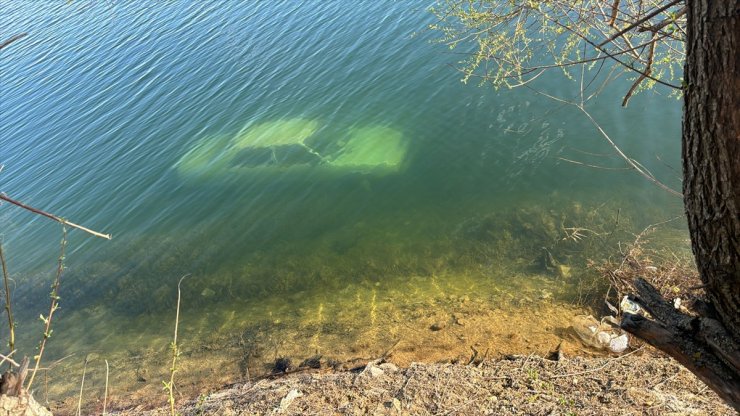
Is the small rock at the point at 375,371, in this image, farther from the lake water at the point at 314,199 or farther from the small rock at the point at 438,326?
the small rock at the point at 438,326

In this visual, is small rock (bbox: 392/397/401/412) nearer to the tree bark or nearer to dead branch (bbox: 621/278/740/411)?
dead branch (bbox: 621/278/740/411)

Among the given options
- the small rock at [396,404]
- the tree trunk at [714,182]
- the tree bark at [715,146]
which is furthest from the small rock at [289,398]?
the tree bark at [715,146]

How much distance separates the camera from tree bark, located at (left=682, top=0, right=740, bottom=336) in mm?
2119

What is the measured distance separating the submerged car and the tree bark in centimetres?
888

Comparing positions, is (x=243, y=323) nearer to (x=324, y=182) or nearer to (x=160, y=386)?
(x=160, y=386)

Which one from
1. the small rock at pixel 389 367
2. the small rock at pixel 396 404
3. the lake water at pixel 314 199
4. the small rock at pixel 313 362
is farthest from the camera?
the lake water at pixel 314 199

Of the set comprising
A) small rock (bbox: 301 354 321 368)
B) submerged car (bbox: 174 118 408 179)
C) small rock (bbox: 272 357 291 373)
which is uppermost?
submerged car (bbox: 174 118 408 179)

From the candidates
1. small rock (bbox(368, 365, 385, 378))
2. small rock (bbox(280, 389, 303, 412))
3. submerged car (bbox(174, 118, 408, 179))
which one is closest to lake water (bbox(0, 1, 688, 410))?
submerged car (bbox(174, 118, 408, 179))

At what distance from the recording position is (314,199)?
11.3 meters

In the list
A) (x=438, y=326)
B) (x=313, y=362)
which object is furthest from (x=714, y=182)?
(x=313, y=362)

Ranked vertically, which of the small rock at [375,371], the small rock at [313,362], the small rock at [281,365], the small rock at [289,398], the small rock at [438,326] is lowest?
the small rock at [281,365]

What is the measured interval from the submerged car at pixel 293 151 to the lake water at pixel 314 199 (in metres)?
0.06

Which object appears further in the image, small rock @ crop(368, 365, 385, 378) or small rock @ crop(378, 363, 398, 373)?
small rock @ crop(378, 363, 398, 373)

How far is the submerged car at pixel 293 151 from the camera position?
11781 millimetres
